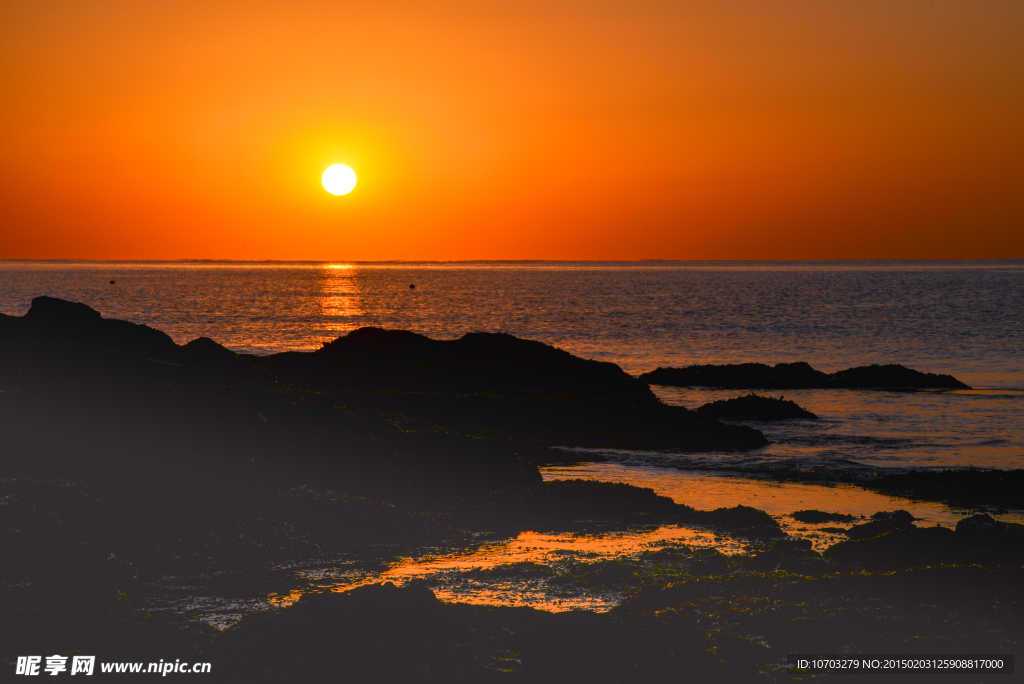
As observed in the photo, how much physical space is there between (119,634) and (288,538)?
393 cm

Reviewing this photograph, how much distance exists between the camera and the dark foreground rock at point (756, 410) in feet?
91.2

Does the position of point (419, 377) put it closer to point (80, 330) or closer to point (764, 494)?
point (80, 330)

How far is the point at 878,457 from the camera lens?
2181 cm

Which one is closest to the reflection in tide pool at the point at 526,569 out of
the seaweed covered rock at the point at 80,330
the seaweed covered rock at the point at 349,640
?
the seaweed covered rock at the point at 349,640

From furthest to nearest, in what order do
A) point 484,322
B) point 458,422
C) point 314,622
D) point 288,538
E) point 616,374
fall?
point 484,322 → point 616,374 → point 458,422 → point 288,538 → point 314,622

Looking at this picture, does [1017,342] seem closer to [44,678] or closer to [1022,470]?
[1022,470]

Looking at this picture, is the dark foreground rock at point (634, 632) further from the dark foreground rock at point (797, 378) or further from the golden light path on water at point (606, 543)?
the dark foreground rock at point (797, 378)

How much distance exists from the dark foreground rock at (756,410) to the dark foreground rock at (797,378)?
7.51 meters

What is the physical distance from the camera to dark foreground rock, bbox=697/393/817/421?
91.2 ft

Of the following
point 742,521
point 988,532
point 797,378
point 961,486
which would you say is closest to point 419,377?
point 742,521

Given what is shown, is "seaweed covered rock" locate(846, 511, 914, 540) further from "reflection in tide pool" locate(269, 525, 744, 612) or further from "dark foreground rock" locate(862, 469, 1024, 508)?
"dark foreground rock" locate(862, 469, 1024, 508)

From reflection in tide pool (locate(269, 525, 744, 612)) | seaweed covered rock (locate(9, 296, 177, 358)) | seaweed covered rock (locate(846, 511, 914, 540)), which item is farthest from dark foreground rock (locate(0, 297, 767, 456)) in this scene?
seaweed covered rock (locate(846, 511, 914, 540))

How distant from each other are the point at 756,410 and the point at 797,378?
9284 millimetres

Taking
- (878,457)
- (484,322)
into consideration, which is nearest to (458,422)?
(878,457)
